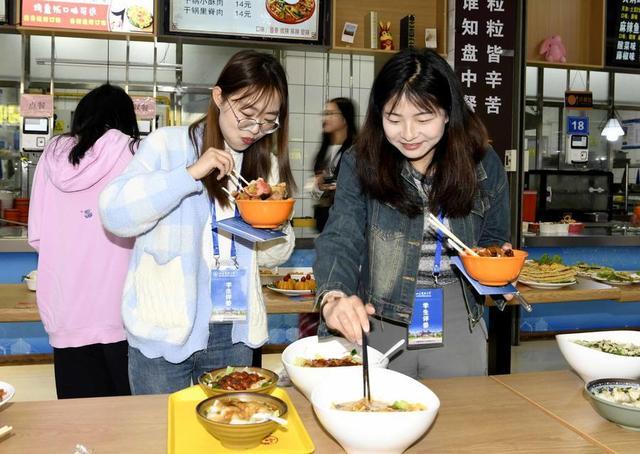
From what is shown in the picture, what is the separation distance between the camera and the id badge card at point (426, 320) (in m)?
1.94

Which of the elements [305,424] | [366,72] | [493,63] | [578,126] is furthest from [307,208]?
[305,424]

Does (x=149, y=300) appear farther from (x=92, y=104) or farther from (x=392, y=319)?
(x=92, y=104)

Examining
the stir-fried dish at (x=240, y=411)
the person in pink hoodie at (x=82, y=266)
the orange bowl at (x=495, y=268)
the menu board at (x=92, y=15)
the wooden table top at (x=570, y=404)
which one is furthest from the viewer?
the menu board at (x=92, y=15)

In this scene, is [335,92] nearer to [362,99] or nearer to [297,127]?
[362,99]

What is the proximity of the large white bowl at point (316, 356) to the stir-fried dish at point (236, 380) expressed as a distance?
0.25 feet

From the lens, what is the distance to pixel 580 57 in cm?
682

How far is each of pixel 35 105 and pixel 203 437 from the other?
494 centimetres

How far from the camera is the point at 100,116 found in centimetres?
281

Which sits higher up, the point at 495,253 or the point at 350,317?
the point at 495,253

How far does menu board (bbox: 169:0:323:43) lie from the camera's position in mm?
5457

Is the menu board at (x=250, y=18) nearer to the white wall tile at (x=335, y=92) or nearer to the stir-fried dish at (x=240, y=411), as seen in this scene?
the white wall tile at (x=335, y=92)

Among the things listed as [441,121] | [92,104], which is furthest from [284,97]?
[92,104]

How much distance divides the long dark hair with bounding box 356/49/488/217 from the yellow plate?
76 cm

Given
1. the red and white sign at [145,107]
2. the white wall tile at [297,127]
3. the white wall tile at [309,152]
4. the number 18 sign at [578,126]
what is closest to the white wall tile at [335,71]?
the white wall tile at [297,127]
